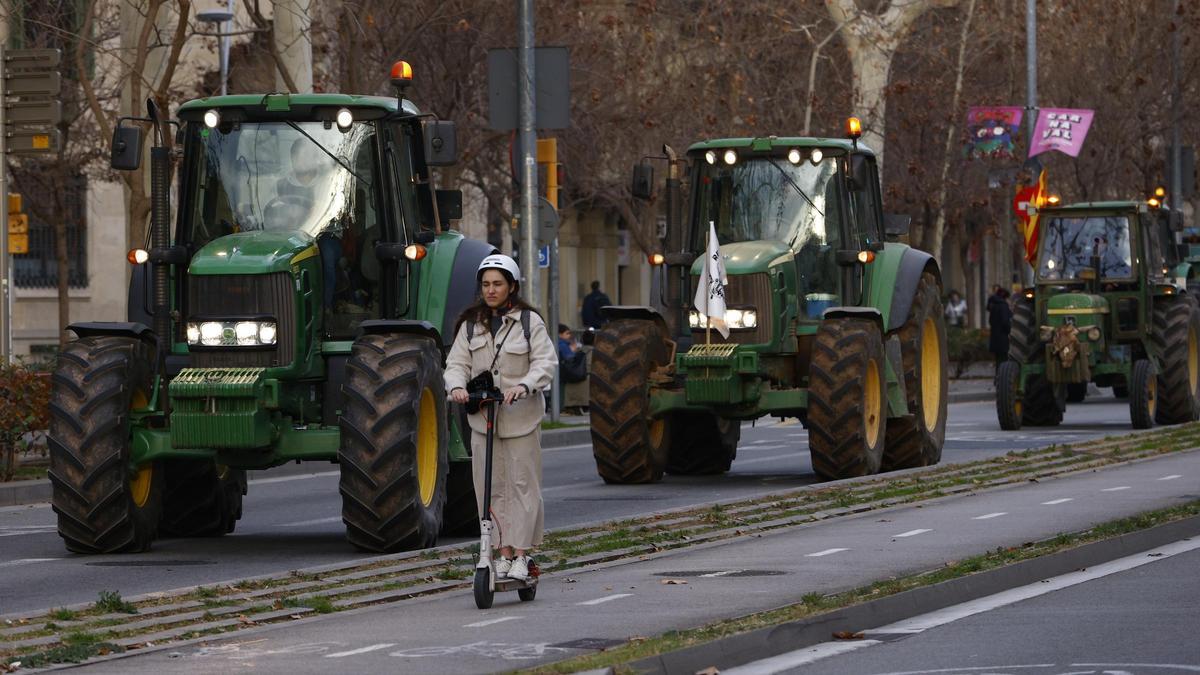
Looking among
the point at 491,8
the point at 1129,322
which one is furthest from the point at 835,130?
the point at 1129,322

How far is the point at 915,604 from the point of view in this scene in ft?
39.6

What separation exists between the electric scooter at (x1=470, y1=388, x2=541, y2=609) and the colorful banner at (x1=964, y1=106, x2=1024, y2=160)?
3111 cm

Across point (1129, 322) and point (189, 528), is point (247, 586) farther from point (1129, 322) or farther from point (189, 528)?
point (1129, 322)

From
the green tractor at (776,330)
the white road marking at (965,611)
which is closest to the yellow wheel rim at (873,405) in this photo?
the green tractor at (776,330)

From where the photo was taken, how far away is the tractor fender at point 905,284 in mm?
22516

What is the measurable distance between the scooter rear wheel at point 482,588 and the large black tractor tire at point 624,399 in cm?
949

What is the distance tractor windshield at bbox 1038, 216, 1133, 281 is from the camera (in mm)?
30844

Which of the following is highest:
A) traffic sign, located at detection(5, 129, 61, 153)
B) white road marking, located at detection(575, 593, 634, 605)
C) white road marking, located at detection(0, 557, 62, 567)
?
traffic sign, located at detection(5, 129, 61, 153)

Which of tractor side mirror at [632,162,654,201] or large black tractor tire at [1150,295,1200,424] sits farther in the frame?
large black tractor tire at [1150,295,1200,424]

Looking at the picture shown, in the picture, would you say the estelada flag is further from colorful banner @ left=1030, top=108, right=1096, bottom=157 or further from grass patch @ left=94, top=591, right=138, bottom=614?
grass patch @ left=94, top=591, right=138, bottom=614

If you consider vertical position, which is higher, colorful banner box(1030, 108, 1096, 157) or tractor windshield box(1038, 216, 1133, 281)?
colorful banner box(1030, 108, 1096, 157)

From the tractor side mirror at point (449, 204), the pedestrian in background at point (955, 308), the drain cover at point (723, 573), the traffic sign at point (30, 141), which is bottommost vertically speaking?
the pedestrian in background at point (955, 308)

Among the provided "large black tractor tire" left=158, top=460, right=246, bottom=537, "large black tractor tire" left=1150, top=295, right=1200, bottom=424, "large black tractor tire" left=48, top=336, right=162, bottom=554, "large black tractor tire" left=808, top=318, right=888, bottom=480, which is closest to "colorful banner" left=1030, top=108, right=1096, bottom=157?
"large black tractor tire" left=1150, top=295, right=1200, bottom=424

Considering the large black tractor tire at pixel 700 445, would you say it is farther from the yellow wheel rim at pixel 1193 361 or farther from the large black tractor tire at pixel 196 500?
the yellow wheel rim at pixel 1193 361
